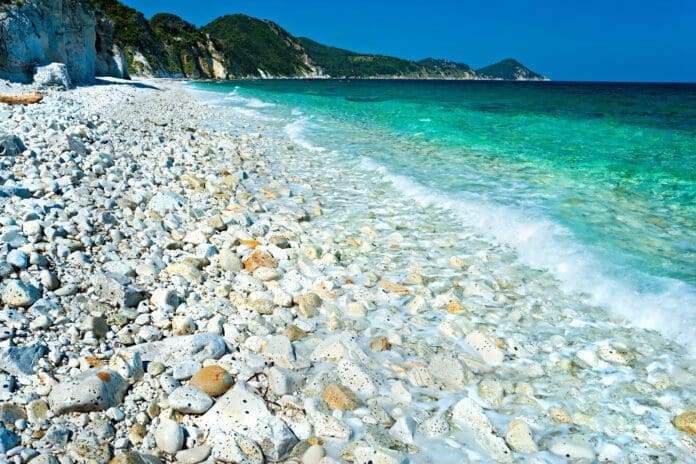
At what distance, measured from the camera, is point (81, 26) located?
34.9 m

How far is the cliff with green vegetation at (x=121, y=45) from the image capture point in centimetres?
2406

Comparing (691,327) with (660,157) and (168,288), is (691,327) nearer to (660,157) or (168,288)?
(168,288)

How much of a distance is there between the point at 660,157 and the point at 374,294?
14.5 m

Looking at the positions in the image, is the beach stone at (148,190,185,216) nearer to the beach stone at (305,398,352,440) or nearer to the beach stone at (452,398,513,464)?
the beach stone at (305,398,352,440)

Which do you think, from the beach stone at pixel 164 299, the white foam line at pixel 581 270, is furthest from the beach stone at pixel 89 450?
the white foam line at pixel 581 270

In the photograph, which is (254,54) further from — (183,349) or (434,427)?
(434,427)

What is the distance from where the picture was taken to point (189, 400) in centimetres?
297

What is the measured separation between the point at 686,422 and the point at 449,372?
1.64 metres

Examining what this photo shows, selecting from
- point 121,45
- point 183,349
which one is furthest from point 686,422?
point 121,45

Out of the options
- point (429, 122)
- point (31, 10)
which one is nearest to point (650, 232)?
point (429, 122)

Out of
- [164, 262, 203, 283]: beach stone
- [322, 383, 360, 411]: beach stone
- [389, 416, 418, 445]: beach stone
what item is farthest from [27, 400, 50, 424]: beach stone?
[389, 416, 418, 445]: beach stone

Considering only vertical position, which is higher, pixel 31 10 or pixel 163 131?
pixel 31 10

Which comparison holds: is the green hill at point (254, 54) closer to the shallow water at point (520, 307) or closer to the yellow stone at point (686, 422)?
the shallow water at point (520, 307)

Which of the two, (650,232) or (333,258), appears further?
(650,232)
